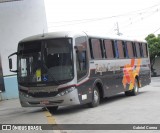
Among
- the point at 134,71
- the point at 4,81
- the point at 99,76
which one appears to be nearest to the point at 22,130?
the point at 99,76

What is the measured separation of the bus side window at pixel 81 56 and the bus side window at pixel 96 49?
0.67 meters

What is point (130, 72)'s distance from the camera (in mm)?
21297

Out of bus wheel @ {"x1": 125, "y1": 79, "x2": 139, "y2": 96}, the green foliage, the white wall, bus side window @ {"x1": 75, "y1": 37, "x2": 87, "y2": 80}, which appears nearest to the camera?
bus side window @ {"x1": 75, "y1": 37, "x2": 87, "y2": 80}

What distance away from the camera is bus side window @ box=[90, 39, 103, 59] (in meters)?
16.7

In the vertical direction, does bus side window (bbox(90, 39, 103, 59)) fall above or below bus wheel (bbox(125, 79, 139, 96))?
above

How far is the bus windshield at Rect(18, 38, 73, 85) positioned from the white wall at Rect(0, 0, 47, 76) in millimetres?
13283

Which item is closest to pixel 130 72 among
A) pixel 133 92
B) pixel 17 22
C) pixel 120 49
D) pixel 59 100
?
pixel 133 92

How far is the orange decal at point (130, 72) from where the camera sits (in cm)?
2045

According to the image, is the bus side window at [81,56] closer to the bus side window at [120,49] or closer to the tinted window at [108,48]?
the tinted window at [108,48]

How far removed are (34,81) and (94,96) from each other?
2.55 metres

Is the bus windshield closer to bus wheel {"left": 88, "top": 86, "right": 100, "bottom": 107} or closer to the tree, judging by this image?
bus wheel {"left": 88, "top": 86, "right": 100, "bottom": 107}

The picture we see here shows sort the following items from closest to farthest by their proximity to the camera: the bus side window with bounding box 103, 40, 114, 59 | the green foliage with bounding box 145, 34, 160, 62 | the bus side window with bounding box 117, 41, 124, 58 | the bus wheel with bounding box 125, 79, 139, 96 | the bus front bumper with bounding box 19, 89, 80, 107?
1. the bus front bumper with bounding box 19, 89, 80, 107
2. the bus side window with bounding box 103, 40, 114, 59
3. the bus side window with bounding box 117, 41, 124, 58
4. the bus wheel with bounding box 125, 79, 139, 96
5. the green foliage with bounding box 145, 34, 160, 62

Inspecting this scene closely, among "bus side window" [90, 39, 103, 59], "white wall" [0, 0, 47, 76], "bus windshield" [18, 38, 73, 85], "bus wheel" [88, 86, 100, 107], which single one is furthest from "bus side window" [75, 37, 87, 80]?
"white wall" [0, 0, 47, 76]

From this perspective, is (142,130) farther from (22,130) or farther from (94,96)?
(94,96)
